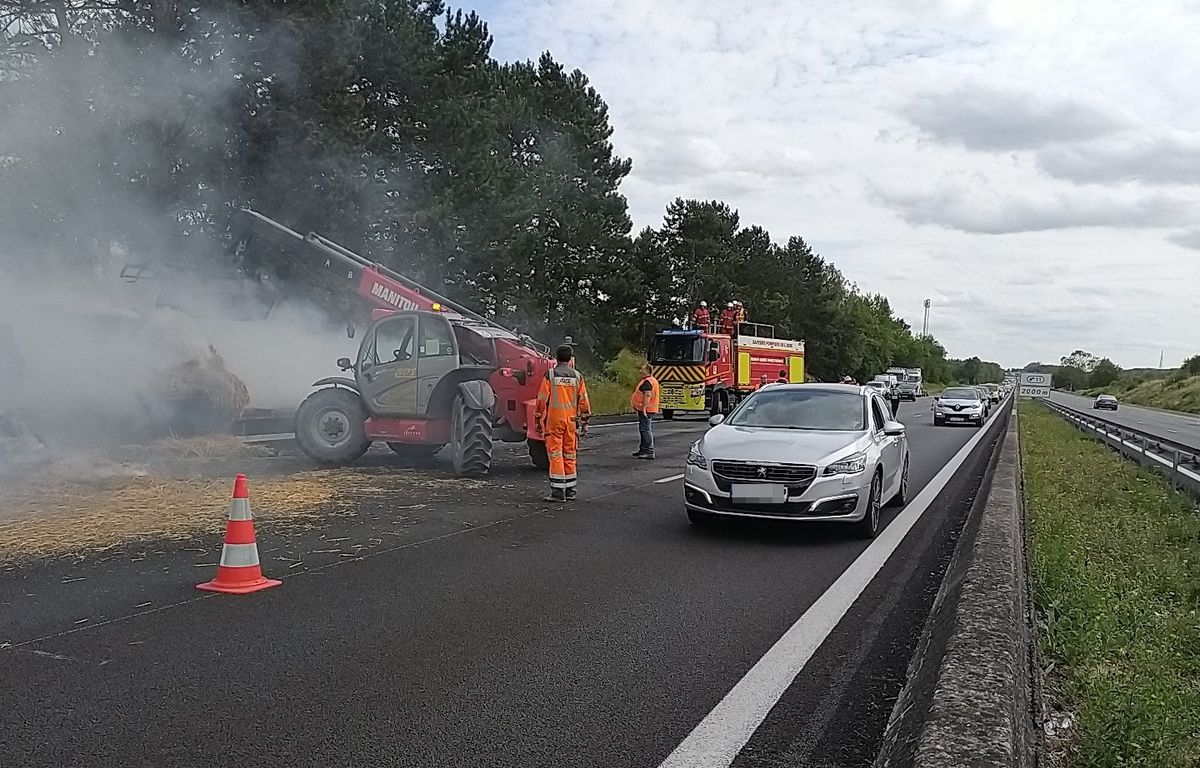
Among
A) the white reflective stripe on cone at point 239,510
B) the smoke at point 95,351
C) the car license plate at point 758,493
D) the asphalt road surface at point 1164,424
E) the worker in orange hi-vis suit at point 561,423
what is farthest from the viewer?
the asphalt road surface at point 1164,424

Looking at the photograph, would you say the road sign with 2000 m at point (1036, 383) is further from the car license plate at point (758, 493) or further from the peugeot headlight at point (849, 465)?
the car license plate at point (758, 493)

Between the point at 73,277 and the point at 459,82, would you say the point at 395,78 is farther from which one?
the point at 73,277

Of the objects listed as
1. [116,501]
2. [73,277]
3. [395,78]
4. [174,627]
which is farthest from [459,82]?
[174,627]

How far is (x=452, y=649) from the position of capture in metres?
5.29

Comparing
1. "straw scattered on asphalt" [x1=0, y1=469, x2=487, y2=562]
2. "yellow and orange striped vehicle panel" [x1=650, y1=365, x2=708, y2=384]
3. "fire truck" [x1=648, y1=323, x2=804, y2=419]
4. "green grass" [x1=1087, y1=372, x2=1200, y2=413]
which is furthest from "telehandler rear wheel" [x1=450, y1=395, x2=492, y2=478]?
"green grass" [x1=1087, y1=372, x2=1200, y2=413]

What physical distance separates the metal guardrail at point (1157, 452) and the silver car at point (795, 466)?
5.63 m

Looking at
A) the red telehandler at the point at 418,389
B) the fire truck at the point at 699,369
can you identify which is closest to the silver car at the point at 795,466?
the red telehandler at the point at 418,389

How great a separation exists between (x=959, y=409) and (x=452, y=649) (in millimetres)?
32889

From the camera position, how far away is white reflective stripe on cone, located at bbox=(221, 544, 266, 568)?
6.61 m

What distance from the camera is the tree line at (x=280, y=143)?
16703 millimetres

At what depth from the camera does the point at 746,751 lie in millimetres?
3936

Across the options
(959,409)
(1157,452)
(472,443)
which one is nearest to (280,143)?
(472,443)

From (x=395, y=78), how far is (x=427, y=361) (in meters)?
13.7

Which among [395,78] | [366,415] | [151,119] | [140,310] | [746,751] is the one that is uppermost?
[395,78]
